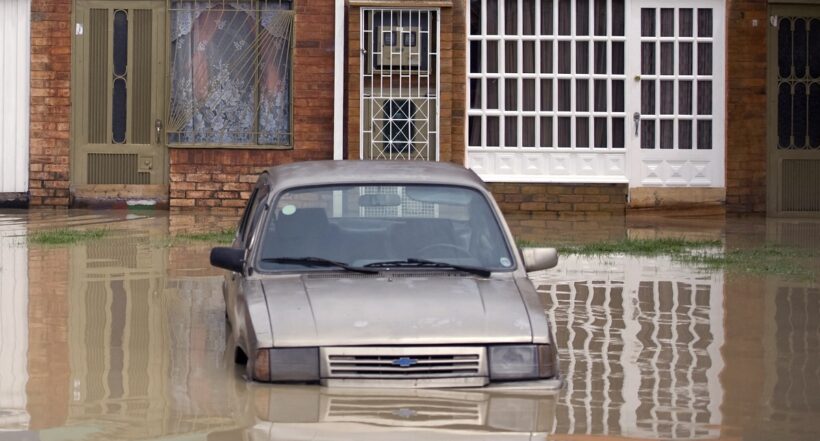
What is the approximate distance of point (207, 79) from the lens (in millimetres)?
18844

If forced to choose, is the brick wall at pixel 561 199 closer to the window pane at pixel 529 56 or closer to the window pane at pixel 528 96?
the window pane at pixel 528 96

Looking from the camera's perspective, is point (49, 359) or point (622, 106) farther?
point (622, 106)

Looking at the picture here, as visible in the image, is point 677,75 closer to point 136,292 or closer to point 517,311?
point 136,292

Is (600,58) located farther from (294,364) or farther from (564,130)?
(294,364)

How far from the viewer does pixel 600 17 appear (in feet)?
61.4

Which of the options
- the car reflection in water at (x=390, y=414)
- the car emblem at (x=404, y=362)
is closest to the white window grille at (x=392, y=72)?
the car reflection in water at (x=390, y=414)

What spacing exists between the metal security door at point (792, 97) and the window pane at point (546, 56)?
2840mm

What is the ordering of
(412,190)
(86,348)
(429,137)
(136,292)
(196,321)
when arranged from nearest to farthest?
(412,190)
(86,348)
(196,321)
(136,292)
(429,137)

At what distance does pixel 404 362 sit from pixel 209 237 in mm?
8646

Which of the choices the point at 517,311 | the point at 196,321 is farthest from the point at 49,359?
the point at 517,311

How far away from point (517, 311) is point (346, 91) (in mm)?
11527

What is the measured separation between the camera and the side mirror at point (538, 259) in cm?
804

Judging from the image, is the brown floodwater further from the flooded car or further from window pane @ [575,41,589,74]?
window pane @ [575,41,589,74]

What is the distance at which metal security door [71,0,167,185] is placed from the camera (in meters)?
19.0
